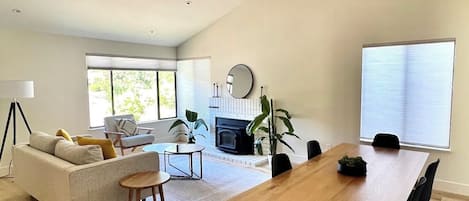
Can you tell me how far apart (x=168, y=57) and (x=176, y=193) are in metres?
3.90

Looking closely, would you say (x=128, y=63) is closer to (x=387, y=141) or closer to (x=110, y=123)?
(x=110, y=123)

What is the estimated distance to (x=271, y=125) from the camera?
519cm

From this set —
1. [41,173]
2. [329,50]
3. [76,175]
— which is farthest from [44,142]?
[329,50]

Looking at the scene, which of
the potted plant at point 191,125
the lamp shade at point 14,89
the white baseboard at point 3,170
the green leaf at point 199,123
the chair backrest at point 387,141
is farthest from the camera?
the green leaf at point 199,123

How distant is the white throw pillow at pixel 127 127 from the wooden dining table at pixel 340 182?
3.93m

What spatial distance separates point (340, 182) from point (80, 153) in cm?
241

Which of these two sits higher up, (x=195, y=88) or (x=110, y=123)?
(x=195, y=88)

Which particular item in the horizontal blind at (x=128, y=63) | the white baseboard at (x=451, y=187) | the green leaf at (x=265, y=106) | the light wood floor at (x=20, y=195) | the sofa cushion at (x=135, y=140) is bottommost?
the light wood floor at (x=20, y=195)

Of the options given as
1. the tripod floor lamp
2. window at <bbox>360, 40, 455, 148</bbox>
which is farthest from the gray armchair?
window at <bbox>360, 40, 455, 148</bbox>

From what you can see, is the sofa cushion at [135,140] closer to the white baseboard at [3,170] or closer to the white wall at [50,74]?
the white wall at [50,74]

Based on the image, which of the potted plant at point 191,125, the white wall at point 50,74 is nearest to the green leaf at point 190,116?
the potted plant at point 191,125

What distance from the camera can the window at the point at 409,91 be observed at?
3856 millimetres

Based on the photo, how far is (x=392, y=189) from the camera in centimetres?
201

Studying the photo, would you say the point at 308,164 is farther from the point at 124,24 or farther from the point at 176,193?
the point at 124,24
